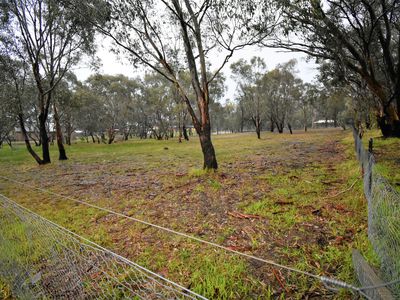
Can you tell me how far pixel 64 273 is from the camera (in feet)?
10.2

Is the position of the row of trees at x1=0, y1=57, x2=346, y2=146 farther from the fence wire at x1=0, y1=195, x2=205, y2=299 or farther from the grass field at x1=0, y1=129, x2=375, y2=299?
the fence wire at x1=0, y1=195, x2=205, y2=299

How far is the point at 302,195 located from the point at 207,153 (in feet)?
12.9

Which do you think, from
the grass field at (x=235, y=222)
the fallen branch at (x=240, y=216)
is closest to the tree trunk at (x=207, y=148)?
the grass field at (x=235, y=222)

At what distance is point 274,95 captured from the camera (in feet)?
125

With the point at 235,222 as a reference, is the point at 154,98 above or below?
above

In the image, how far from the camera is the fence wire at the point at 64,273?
8.56 ft

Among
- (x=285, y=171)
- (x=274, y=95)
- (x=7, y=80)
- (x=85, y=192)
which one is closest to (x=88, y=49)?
(x=7, y=80)

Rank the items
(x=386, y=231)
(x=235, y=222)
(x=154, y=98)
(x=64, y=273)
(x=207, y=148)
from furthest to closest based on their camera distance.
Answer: (x=154, y=98)
(x=207, y=148)
(x=235, y=222)
(x=64, y=273)
(x=386, y=231)

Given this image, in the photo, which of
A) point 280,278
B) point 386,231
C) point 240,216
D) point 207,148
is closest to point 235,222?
point 240,216

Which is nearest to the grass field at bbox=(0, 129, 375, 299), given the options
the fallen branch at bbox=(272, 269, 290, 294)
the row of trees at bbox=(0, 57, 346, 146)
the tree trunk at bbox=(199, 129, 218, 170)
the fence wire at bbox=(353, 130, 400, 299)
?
the fallen branch at bbox=(272, 269, 290, 294)

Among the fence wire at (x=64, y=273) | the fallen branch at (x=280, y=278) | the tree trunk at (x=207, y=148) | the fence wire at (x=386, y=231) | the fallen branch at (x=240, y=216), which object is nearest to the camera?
the fence wire at (x=386, y=231)

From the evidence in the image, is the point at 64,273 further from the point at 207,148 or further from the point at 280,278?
the point at 207,148

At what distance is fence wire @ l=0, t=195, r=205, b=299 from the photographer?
Answer: 8.56 ft

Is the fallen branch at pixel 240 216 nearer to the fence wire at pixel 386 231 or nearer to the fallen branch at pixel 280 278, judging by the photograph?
the fallen branch at pixel 280 278
